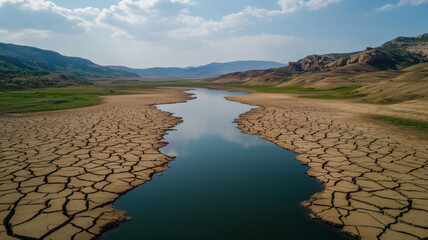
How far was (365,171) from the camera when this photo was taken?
5.37 meters

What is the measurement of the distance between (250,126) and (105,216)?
314 inches

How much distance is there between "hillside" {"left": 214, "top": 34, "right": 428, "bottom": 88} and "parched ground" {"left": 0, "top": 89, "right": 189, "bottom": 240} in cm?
2927

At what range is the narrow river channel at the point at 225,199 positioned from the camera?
348 centimetres

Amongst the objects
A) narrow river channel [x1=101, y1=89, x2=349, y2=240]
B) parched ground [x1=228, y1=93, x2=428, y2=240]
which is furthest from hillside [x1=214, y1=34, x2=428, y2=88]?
narrow river channel [x1=101, y1=89, x2=349, y2=240]

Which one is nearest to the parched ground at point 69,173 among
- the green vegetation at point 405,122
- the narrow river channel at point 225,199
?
the narrow river channel at point 225,199

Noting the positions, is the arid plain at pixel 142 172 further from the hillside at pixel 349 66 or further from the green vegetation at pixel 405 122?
the hillside at pixel 349 66

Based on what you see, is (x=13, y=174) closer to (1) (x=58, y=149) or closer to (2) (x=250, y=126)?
(1) (x=58, y=149)

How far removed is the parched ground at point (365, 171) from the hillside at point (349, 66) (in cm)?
2393

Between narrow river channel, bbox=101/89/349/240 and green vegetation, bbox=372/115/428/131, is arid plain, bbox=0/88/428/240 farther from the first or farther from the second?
green vegetation, bbox=372/115/428/131

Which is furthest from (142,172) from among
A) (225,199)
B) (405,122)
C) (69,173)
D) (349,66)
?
(349,66)

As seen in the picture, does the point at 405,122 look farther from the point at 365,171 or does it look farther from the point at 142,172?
the point at 142,172

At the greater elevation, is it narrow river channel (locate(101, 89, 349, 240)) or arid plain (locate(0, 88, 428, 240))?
arid plain (locate(0, 88, 428, 240))

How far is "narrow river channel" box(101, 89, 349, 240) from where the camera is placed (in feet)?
11.4

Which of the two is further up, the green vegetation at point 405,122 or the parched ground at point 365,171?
the green vegetation at point 405,122
